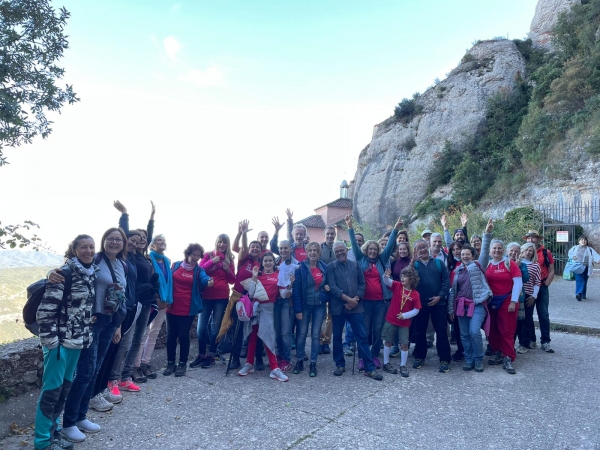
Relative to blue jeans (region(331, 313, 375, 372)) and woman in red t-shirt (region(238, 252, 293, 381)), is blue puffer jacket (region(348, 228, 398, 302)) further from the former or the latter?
woman in red t-shirt (region(238, 252, 293, 381))

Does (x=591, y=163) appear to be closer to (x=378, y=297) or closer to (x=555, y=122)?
(x=555, y=122)

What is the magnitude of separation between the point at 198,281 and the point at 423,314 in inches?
130

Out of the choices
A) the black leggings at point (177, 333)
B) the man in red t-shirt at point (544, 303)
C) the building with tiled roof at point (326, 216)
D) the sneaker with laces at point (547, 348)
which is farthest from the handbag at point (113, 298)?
the building with tiled roof at point (326, 216)

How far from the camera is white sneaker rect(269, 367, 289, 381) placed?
207 inches

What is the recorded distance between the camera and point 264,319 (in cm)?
558

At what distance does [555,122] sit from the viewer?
20578mm

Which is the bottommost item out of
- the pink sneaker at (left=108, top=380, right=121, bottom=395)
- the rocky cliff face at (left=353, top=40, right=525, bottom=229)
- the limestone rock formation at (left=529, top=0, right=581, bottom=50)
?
the pink sneaker at (left=108, top=380, right=121, bottom=395)

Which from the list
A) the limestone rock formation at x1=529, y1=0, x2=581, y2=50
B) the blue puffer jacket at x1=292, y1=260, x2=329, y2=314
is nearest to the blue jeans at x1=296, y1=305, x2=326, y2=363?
the blue puffer jacket at x1=292, y1=260, x2=329, y2=314

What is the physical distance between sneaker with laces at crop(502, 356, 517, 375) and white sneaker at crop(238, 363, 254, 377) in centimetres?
355

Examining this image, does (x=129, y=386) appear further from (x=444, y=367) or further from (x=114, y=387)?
(x=444, y=367)

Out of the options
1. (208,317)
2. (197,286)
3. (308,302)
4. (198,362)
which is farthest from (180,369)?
(308,302)

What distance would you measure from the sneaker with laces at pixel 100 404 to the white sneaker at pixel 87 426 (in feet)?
1.36

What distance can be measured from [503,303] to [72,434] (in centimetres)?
550

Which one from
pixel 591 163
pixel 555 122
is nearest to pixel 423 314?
pixel 591 163
